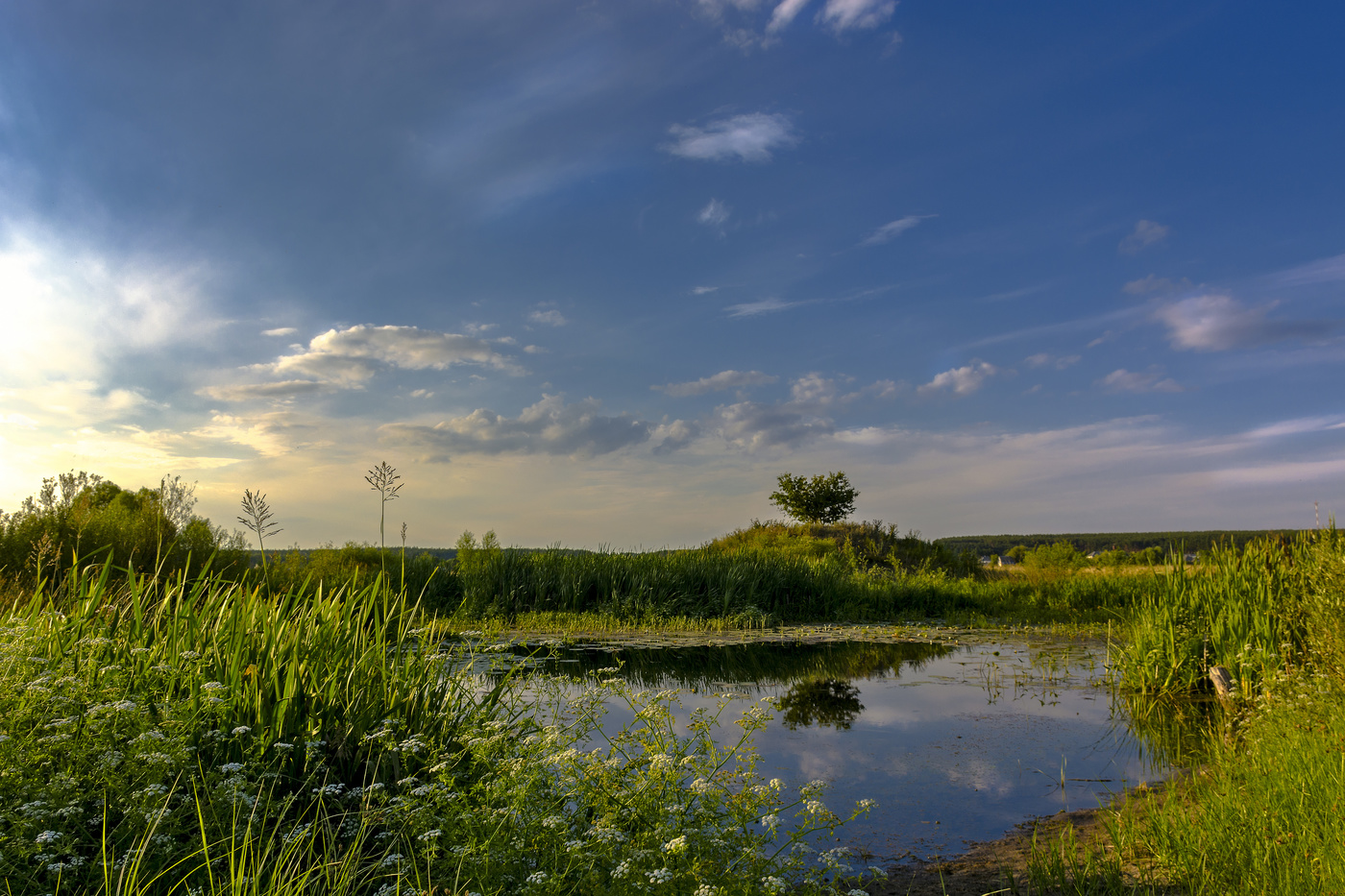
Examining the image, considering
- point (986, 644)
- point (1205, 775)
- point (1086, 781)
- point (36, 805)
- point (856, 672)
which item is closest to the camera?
point (36, 805)

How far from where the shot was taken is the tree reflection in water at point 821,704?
7102 millimetres

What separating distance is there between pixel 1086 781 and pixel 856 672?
4345 mm

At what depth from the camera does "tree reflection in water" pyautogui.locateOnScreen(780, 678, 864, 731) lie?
7.10m

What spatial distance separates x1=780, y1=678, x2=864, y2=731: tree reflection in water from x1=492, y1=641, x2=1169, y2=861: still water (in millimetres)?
25

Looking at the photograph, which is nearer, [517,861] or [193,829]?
[517,861]

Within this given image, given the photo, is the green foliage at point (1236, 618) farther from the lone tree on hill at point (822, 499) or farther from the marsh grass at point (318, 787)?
the lone tree on hill at point (822, 499)

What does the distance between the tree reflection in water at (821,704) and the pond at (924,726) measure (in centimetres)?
3

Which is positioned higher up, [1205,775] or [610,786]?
[610,786]

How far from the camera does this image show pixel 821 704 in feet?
25.8

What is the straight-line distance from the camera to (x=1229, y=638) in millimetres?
8055

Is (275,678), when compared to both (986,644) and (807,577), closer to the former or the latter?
(986,644)

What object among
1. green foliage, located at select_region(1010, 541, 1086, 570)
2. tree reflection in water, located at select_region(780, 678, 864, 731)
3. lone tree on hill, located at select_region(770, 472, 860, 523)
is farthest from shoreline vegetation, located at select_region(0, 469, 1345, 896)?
lone tree on hill, located at select_region(770, 472, 860, 523)

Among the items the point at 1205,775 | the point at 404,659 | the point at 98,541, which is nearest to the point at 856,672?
the point at 1205,775

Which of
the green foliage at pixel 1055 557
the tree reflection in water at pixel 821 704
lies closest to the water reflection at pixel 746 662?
the tree reflection in water at pixel 821 704
